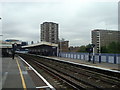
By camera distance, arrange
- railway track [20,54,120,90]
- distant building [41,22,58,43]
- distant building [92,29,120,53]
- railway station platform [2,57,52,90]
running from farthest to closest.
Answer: distant building [41,22,58,43] → distant building [92,29,120,53] → railway track [20,54,120,90] → railway station platform [2,57,52,90]

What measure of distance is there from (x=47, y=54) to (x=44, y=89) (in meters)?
53.4

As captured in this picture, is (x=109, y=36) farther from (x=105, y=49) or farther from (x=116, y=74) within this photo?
(x=116, y=74)

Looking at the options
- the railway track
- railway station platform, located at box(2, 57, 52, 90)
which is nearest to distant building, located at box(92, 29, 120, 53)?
the railway track

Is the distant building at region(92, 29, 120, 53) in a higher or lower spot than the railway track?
higher

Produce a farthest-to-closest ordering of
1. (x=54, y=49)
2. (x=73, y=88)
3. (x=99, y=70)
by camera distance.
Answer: (x=54, y=49), (x=99, y=70), (x=73, y=88)

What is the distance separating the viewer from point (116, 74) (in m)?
16.1

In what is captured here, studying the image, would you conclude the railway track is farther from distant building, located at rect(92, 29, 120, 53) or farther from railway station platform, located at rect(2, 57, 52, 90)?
distant building, located at rect(92, 29, 120, 53)

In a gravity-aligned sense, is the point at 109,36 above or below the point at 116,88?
above

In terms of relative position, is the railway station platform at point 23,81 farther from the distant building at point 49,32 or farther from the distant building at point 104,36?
the distant building at point 49,32

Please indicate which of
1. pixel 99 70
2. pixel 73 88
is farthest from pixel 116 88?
pixel 99 70

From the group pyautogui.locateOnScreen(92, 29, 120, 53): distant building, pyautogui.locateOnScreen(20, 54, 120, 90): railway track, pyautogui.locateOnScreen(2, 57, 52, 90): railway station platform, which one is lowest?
pyautogui.locateOnScreen(20, 54, 120, 90): railway track

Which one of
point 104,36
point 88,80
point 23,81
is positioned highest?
point 104,36

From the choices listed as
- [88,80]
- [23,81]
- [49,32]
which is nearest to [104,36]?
→ [49,32]

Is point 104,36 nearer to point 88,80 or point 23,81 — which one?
point 88,80
